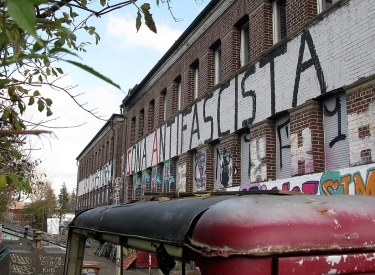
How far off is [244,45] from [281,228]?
11.5 metres

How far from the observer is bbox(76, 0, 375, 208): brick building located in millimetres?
7949

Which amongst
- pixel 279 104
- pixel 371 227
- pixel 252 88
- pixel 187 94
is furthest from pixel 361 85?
pixel 187 94

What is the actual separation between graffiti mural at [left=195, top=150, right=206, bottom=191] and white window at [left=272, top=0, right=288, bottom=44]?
15.4ft

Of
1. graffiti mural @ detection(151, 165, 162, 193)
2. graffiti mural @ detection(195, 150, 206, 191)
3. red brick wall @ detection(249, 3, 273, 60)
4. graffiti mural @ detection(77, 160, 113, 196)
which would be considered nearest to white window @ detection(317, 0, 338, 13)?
red brick wall @ detection(249, 3, 273, 60)

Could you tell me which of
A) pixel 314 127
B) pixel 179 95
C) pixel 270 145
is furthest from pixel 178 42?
pixel 314 127

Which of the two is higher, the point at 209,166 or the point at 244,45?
the point at 244,45

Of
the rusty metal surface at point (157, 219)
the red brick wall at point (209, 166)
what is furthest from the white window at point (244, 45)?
the rusty metal surface at point (157, 219)

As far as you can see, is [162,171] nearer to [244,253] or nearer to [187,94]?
[187,94]

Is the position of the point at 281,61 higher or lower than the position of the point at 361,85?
higher

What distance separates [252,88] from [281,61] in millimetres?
1398

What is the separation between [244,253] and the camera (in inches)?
64.6

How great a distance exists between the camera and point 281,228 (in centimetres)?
172

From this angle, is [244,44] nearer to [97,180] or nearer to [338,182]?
[338,182]

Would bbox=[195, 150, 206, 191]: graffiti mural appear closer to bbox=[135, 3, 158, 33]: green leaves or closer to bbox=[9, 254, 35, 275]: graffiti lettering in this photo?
bbox=[9, 254, 35, 275]: graffiti lettering
